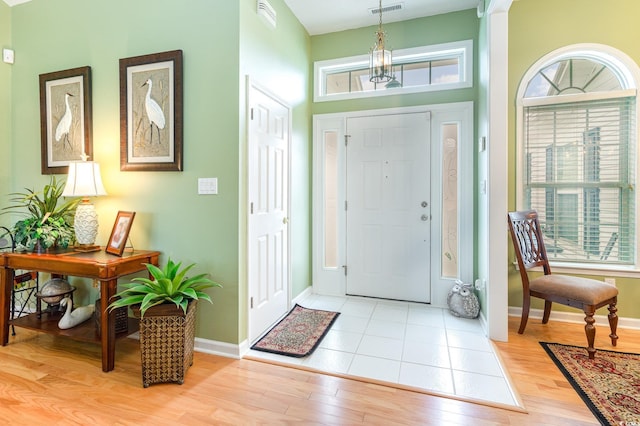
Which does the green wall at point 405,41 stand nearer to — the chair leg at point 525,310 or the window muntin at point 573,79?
the window muntin at point 573,79

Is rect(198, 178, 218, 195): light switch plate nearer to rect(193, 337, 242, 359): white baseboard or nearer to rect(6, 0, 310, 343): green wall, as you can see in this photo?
rect(6, 0, 310, 343): green wall

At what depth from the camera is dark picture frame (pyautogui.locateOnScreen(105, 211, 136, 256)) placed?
2.22 metres

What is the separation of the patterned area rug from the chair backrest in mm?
643

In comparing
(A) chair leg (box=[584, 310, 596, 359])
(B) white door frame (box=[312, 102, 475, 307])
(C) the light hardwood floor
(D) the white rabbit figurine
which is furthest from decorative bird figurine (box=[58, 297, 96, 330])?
(A) chair leg (box=[584, 310, 596, 359])

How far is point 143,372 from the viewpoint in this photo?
1859 mm

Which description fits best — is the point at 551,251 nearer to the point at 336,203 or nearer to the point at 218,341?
the point at 336,203

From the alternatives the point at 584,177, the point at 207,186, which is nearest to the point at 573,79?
the point at 584,177

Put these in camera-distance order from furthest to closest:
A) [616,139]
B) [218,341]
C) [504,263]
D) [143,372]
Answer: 1. [616,139]
2. [504,263]
3. [218,341]
4. [143,372]

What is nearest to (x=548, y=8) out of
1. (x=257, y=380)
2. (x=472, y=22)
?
(x=472, y=22)

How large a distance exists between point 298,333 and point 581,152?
9.97 feet

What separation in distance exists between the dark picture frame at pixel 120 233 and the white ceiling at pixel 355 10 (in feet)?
7.98

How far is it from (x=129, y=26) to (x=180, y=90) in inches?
29.4

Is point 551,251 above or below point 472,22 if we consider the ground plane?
below

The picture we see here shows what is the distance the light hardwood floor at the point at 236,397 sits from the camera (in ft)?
5.26
